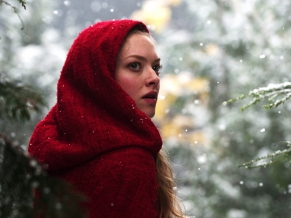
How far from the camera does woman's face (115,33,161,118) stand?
1.81 m

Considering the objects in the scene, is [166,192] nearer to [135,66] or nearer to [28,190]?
[135,66]

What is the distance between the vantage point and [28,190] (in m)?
0.90

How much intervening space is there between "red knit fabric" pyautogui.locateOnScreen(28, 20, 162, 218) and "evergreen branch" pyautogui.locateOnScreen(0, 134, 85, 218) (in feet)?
1.87

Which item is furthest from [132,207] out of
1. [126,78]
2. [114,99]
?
[126,78]

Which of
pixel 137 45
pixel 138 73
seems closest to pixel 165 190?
pixel 138 73

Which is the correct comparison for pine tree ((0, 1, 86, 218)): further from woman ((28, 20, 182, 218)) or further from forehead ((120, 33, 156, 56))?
forehead ((120, 33, 156, 56))

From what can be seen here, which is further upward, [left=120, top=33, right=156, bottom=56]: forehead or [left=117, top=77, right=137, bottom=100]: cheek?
[left=120, top=33, right=156, bottom=56]: forehead

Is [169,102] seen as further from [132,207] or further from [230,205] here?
[132,207]

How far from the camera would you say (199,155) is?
9.73 meters

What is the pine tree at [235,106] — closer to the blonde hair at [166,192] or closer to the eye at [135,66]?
the blonde hair at [166,192]

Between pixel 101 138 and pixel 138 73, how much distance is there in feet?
1.31

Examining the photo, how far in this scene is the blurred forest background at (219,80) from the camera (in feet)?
27.3

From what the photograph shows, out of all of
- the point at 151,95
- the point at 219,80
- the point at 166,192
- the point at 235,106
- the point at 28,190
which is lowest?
the point at 28,190

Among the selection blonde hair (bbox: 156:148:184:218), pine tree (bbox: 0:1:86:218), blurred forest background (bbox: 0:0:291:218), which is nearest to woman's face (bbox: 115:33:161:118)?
blonde hair (bbox: 156:148:184:218)
